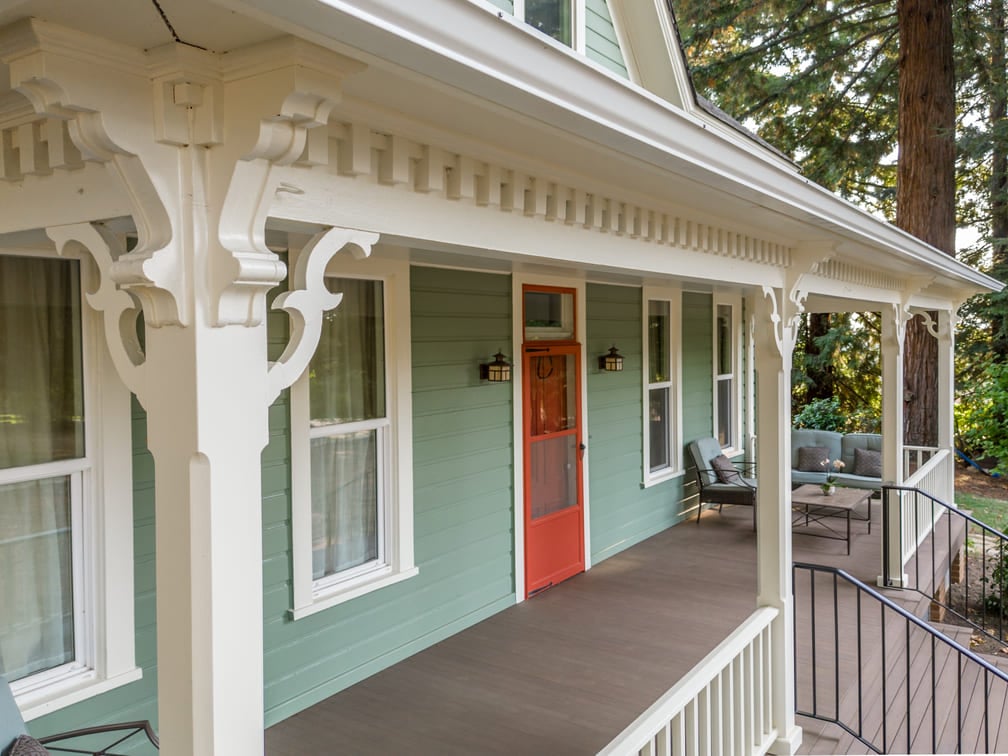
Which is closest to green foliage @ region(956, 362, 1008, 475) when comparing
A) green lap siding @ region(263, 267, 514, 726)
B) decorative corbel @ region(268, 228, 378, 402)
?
green lap siding @ region(263, 267, 514, 726)

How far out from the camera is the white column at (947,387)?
9.78 meters

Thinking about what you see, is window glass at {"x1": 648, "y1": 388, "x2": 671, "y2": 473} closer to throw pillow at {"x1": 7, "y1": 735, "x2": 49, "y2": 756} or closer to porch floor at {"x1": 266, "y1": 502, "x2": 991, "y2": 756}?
porch floor at {"x1": 266, "y1": 502, "x2": 991, "y2": 756}

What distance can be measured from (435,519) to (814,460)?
23.1 feet

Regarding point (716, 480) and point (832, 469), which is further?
point (832, 469)

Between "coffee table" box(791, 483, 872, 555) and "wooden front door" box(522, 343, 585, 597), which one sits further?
"coffee table" box(791, 483, 872, 555)

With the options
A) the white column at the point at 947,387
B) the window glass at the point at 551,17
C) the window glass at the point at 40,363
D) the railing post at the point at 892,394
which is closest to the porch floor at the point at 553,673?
the railing post at the point at 892,394

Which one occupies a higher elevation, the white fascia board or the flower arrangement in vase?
the white fascia board

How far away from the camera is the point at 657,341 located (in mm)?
8141

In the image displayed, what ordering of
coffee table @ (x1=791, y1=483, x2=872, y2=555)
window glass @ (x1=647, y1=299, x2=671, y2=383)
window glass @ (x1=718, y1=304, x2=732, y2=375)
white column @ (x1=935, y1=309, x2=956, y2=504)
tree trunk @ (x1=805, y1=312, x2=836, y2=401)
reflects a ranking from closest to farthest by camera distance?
coffee table @ (x1=791, y1=483, x2=872, y2=555) < window glass @ (x1=647, y1=299, x2=671, y2=383) < window glass @ (x1=718, y1=304, x2=732, y2=375) < white column @ (x1=935, y1=309, x2=956, y2=504) < tree trunk @ (x1=805, y1=312, x2=836, y2=401)

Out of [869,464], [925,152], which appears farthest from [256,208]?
[925,152]

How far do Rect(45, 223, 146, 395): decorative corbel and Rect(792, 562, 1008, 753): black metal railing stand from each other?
3.36 m

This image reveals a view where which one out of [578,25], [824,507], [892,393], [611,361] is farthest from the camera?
[824,507]

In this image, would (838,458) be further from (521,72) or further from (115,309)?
(115,309)

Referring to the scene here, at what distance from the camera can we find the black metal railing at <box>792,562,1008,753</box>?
14.3ft
